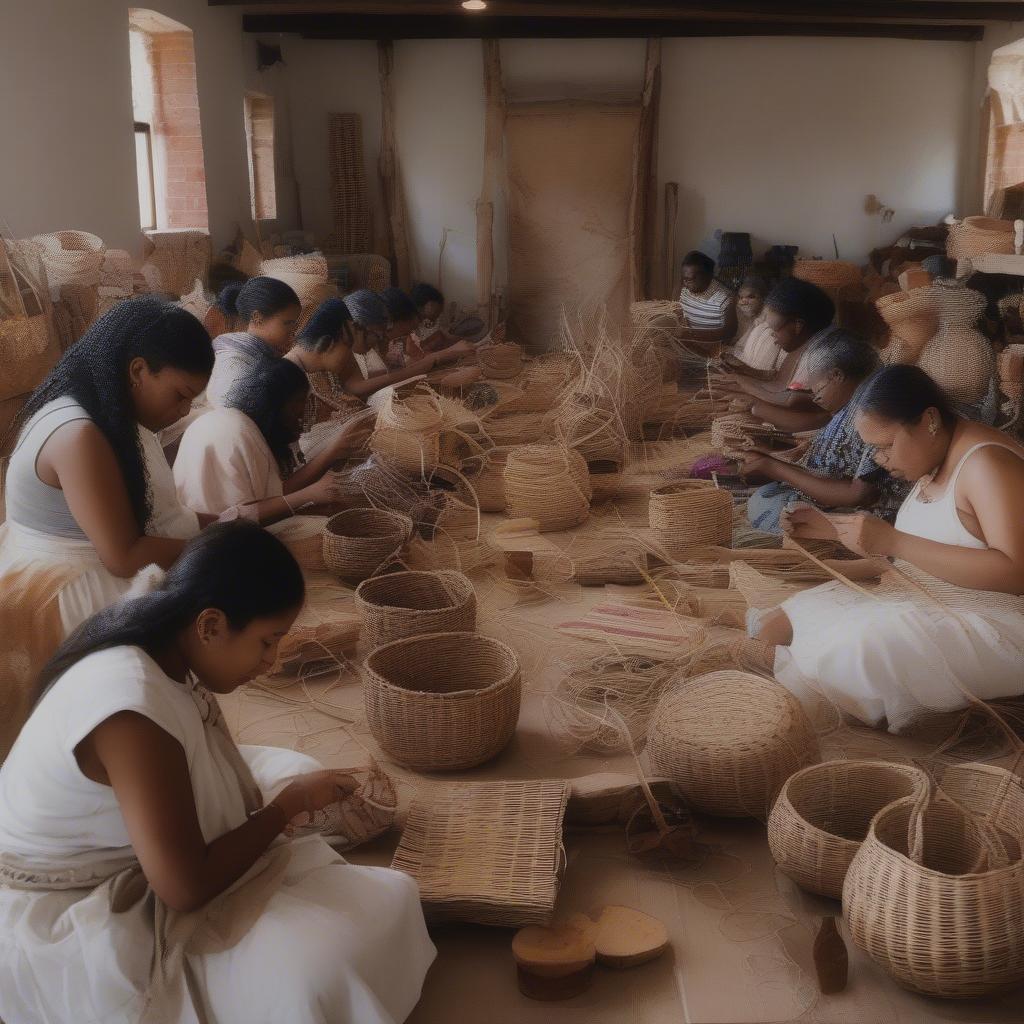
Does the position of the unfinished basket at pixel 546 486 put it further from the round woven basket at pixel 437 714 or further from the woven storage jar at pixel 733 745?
the woven storage jar at pixel 733 745

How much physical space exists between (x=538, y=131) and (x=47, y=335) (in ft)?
22.1

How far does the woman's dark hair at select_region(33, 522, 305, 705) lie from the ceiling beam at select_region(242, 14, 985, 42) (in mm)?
9186

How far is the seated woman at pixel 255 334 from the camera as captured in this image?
3947 millimetres

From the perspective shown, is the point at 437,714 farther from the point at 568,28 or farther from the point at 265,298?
the point at 568,28

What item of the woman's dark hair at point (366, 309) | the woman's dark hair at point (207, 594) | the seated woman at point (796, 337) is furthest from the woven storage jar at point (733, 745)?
the woman's dark hair at point (366, 309)

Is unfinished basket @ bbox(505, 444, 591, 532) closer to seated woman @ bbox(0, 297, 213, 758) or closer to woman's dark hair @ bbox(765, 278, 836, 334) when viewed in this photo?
woman's dark hair @ bbox(765, 278, 836, 334)

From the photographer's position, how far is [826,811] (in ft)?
7.67

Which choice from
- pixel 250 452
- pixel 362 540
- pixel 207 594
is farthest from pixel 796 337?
pixel 207 594

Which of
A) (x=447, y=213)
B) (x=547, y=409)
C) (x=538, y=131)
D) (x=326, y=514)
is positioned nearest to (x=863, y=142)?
(x=538, y=131)

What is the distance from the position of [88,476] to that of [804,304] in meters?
Answer: 3.35

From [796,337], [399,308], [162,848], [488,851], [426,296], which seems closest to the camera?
[162,848]

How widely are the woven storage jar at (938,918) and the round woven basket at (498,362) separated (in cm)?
509

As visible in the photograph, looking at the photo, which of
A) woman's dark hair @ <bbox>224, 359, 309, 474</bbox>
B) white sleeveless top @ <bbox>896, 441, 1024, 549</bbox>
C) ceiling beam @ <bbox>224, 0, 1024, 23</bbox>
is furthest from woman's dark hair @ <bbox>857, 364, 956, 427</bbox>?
ceiling beam @ <bbox>224, 0, 1024, 23</bbox>

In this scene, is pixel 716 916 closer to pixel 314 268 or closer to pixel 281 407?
pixel 281 407
